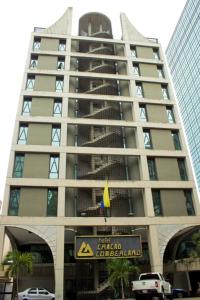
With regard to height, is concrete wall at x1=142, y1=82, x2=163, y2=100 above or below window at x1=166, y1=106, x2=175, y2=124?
above

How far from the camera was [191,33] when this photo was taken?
321 ft

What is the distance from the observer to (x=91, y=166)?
1662 inches

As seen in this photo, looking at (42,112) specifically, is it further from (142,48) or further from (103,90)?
(142,48)

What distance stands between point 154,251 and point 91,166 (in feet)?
48.6

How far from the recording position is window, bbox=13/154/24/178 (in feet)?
114

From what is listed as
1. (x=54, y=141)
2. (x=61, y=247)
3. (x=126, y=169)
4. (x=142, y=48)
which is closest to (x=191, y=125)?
(x=142, y=48)

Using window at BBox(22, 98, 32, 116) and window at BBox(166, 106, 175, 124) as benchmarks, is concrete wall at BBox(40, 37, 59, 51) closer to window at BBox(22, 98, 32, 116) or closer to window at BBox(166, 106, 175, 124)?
window at BBox(22, 98, 32, 116)

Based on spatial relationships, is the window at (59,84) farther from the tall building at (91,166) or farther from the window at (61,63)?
the window at (61,63)

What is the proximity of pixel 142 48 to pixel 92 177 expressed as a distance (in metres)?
24.0

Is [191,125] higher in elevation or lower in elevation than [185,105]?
lower

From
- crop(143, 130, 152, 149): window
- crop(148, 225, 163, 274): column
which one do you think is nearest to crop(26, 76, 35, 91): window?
crop(143, 130, 152, 149): window

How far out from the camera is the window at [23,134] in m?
37.2

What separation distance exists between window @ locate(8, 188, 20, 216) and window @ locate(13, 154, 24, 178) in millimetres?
1764

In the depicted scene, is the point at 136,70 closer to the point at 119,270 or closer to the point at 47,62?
the point at 47,62
